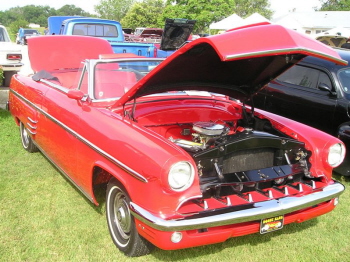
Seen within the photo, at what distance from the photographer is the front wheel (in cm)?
279

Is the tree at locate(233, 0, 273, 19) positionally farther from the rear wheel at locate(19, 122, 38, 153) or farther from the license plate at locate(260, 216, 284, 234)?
the license plate at locate(260, 216, 284, 234)

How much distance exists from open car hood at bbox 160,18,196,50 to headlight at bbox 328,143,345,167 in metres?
7.08

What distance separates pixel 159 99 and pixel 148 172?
1436 millimetres

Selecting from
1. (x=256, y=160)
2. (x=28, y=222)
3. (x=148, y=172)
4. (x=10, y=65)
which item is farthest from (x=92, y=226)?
(x=10, y=65)

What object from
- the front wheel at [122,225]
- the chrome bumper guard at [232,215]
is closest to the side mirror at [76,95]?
the front wheel at [122,225]

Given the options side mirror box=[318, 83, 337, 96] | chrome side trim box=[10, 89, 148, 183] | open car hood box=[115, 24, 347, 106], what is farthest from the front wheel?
side mirror box=[318, 83, 337, 96]

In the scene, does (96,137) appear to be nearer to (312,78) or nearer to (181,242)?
(181,242)

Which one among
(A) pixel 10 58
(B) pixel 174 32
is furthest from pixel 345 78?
(A) pixel 10 58

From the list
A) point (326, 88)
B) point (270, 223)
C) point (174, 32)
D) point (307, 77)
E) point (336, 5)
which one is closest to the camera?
point (270, 223)

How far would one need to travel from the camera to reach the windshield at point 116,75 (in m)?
3.63

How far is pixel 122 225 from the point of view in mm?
2986

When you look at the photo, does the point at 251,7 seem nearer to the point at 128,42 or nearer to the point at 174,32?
the point at 174,32

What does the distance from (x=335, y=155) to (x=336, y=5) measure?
70.8 meters

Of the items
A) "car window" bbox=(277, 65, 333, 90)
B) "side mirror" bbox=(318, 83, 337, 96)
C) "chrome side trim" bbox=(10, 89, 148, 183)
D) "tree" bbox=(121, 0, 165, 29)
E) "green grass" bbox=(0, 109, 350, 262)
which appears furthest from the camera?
"tree" bbox=(121, 0, 165, 29)
